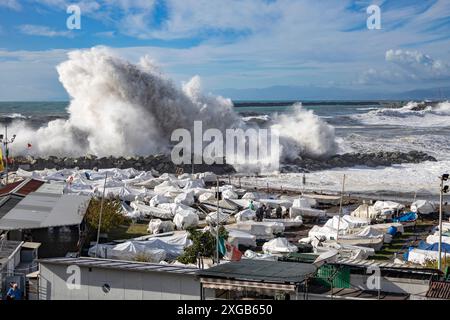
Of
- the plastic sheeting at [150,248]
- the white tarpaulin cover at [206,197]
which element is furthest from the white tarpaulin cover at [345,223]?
the white tarpaulin cover at [206,197]

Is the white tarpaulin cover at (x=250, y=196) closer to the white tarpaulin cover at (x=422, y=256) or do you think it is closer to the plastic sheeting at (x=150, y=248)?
the plastic sheeting at (x=150, y=248)

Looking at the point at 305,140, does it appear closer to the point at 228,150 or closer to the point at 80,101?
the point at 228,150

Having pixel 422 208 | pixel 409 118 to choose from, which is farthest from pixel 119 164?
pixel 409 118

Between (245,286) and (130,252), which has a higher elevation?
(245,286)

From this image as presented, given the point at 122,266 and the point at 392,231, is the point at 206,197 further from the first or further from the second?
the point at 122,266

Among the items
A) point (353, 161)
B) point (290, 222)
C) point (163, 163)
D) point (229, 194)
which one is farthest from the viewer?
point (353, 161)
